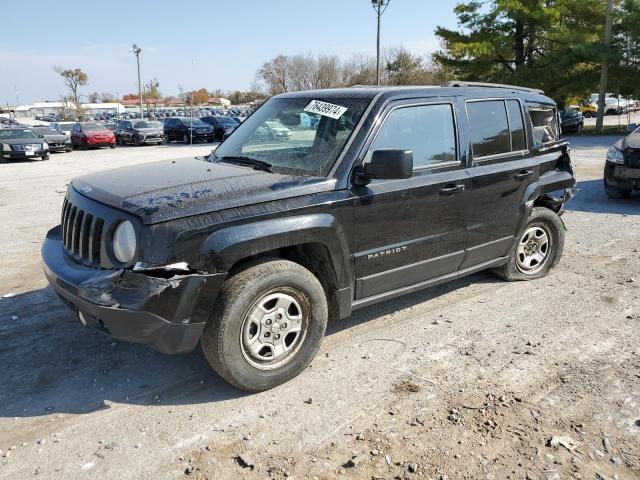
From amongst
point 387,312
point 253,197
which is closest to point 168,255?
point 253,197

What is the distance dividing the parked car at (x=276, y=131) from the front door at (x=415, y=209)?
2.65 feet

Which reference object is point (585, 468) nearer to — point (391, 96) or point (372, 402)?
point (372, 402)

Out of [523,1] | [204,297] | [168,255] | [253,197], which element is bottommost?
[204,297]

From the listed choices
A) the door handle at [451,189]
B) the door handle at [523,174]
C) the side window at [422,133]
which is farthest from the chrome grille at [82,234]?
the door handle at [523,174]

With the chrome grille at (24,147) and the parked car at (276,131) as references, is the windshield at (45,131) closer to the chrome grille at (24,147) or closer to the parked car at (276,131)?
the chrome grille at (24,147)

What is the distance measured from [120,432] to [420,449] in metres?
1.69

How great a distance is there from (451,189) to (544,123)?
1936mm

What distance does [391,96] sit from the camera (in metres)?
4.06

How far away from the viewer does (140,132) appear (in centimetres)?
3128

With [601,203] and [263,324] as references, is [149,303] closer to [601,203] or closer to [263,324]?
[263,324]

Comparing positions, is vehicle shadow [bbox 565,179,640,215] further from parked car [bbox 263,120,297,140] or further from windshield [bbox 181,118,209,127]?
windshield [bbox 181,118,209,127]

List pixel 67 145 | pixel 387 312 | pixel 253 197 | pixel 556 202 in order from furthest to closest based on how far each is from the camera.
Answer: pixel 67 145 < pixel 556 202 < pixel 387 312 < pixel 253 197

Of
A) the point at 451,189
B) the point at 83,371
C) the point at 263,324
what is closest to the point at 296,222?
the point at 263,324

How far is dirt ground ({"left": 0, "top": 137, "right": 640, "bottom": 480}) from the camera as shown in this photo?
2854 millimetres
